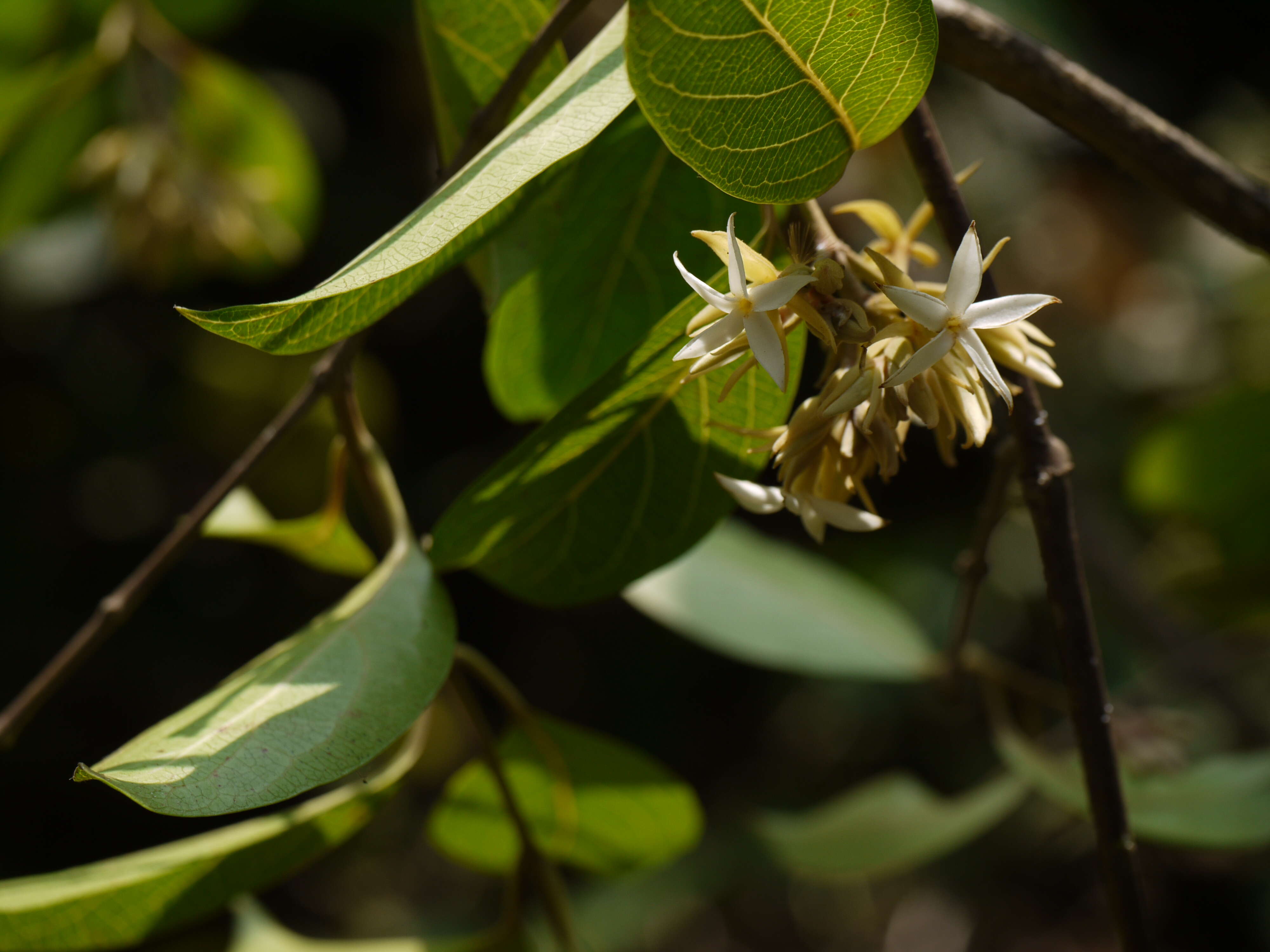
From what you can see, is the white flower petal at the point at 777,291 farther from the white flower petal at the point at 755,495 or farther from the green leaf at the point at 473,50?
the green leaf at the point at 473,50

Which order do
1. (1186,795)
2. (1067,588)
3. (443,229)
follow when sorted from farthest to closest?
(1186,795), (1067,588), (443,229)

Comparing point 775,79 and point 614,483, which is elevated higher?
point 775,79

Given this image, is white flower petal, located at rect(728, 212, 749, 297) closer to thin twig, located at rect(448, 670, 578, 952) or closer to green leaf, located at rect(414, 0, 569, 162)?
green leaf, located at rect(414, 0, 569, 162)

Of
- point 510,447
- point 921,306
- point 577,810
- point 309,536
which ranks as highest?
point 921,306

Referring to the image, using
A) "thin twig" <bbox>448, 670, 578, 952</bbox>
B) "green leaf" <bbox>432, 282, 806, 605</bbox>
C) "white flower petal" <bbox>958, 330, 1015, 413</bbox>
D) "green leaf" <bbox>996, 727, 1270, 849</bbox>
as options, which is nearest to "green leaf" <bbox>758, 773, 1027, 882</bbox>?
"green leaf" <bbox>996, 727, 1270, 849</bbox>

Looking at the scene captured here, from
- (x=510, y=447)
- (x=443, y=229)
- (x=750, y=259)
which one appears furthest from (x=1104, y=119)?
(x=510, y=447)

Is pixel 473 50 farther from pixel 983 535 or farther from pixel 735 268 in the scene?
pixel 983 535

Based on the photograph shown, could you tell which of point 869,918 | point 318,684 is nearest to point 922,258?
point 318,684

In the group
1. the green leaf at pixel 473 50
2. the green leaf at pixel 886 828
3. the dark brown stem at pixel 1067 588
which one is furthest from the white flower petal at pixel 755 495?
the green leaf at pixel 886 828
